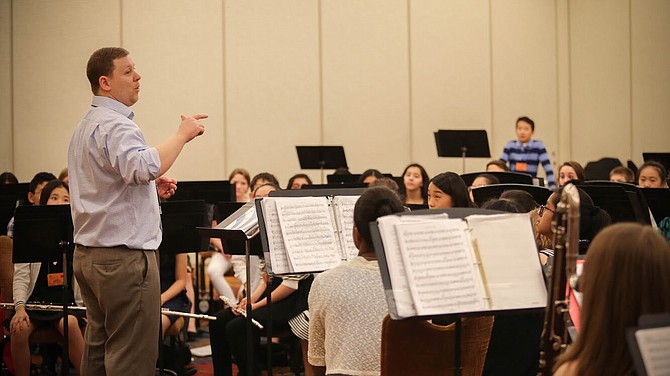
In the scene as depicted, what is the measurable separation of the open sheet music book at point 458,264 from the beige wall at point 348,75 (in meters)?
8.25

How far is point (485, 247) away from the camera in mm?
2936

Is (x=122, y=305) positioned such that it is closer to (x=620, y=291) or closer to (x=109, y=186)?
(x=109, y=186)

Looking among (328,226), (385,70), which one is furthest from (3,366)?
(385,70)

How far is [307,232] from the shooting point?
407 cm

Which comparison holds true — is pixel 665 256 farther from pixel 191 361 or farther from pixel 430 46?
pixel 430 46

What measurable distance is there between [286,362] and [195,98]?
17.4ft

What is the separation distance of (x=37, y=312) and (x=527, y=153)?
7.08 meters

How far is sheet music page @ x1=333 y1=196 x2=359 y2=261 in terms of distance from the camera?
412 cm

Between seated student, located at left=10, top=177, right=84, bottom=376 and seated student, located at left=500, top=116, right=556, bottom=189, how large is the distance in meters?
6.63

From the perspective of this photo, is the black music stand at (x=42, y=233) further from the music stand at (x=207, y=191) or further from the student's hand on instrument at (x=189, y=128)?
the music stand at (x=207, y=191)

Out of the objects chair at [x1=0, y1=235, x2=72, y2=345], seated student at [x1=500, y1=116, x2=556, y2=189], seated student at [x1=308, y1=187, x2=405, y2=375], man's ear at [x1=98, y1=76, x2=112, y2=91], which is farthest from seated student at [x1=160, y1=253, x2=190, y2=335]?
seated student at [x1=500, y1=116, x2=556, y2=189]

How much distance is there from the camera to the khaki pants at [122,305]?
3.65 m

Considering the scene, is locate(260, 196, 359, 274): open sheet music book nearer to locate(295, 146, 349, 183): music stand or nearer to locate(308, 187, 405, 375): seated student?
locate(308, 187, 405, 375): seated student

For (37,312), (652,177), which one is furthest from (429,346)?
(652,177)
